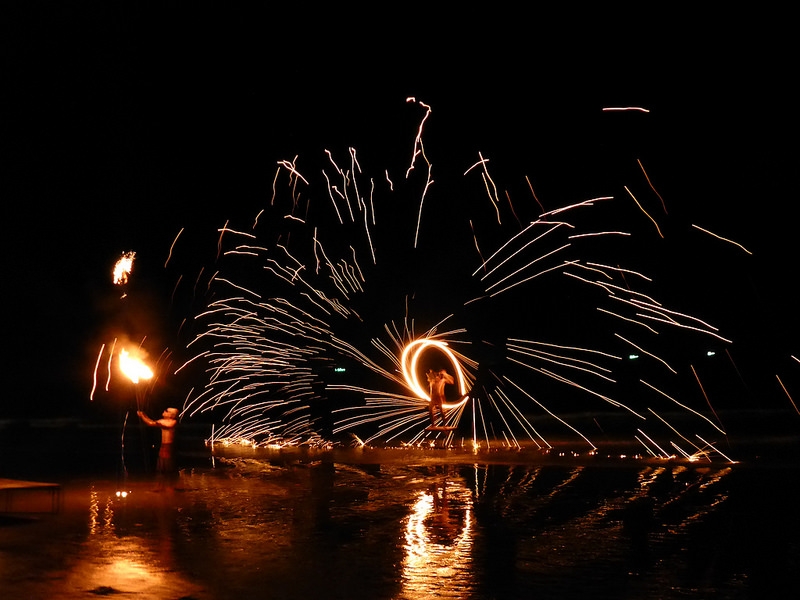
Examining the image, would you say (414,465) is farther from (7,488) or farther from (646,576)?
(646,576)

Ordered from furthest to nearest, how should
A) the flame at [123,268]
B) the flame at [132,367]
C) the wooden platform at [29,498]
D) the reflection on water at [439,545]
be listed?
1. the flame at [123,268]
2. the flame at [132,367]
3. the wooden platform at [29,498]
4. the reflection on water at [439,545]

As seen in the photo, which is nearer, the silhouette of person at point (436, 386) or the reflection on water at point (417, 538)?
the reflection on water at point (417, 538)

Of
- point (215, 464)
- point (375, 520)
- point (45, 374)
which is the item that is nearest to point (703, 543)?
point (375, 520)

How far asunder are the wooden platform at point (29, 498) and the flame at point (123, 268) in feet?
15.1

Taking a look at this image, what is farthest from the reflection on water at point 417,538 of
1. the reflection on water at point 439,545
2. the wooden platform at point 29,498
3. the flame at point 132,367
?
the flame at point 132,367

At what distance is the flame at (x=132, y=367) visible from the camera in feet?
47.4

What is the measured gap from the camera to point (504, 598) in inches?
284

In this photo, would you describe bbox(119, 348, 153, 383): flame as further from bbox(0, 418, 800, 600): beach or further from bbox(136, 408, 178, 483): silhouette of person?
bbox(0, 418, 800, 600): beach

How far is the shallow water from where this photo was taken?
7.64m

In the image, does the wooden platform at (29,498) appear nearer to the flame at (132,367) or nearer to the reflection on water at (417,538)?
the reflection on water at (417,538)

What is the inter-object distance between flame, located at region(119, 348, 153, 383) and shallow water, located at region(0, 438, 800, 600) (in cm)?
163

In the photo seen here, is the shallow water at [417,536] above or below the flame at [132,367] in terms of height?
below

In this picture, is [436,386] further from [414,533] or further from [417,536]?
[417,536]

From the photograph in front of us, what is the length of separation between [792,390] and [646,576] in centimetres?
3054
